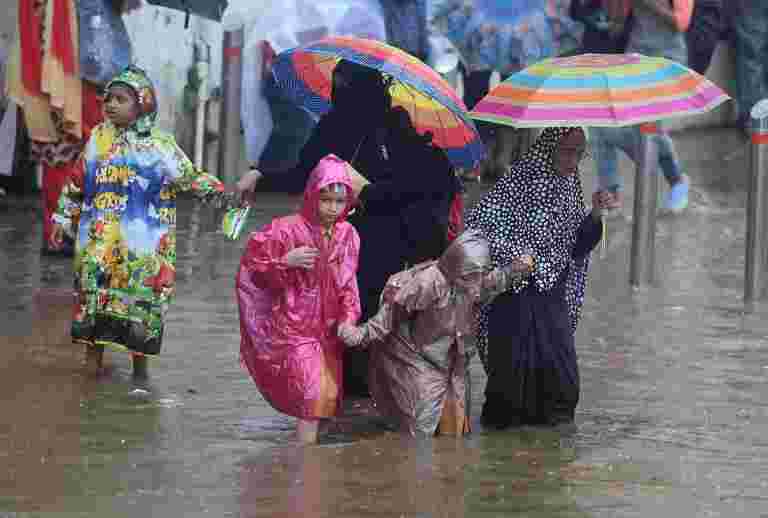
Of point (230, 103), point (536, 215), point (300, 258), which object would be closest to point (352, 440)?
point (300, 258)

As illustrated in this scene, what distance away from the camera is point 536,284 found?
8.23 meters

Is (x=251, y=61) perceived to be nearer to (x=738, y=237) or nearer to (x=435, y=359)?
(x=738, y=237)

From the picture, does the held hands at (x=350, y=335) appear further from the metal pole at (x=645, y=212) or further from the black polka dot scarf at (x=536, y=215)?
the metal pole at (x=645, y=212)

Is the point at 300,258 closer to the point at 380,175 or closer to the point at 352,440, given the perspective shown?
the point at 352,440

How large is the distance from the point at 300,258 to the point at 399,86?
1.72 metres

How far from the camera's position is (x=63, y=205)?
28.6ft

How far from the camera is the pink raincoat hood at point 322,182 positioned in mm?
7605

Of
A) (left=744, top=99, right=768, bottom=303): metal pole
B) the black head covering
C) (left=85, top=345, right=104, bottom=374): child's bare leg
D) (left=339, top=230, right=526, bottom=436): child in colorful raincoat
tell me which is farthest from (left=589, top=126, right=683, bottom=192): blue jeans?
(left=339, top=230, right=526, bottom=436): child in colorful raincoat

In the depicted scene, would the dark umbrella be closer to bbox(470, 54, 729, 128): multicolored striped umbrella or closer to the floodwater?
the floodwater

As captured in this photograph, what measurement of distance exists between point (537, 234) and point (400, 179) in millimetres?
648

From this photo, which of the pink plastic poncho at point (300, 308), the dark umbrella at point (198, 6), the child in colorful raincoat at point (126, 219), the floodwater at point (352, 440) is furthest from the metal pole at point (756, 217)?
the pink plastic poncho at point (300, 308)

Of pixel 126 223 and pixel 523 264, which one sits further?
pixel 126 223

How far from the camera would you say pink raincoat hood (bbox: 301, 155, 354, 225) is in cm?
761

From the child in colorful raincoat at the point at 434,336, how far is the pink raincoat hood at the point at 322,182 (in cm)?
43
